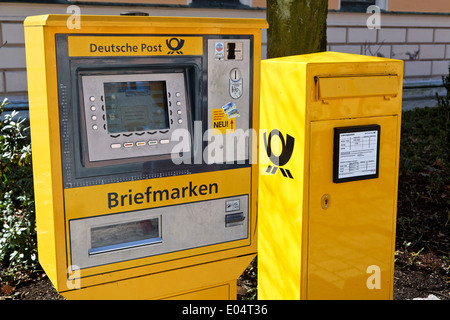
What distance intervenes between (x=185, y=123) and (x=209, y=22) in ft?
1.61

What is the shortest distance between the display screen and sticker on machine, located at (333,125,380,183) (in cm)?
86

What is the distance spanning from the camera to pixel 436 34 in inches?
459

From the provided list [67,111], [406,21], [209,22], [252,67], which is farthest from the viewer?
[406,21]

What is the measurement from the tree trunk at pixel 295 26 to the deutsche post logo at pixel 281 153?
46.8 inches

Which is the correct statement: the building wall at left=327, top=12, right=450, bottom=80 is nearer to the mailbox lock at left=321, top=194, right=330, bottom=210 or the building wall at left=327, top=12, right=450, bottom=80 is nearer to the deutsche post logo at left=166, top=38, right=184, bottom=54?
the mailbox lock at left=321, top=194, right=330, bottom=210

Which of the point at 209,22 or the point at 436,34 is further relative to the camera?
the point at 436,34

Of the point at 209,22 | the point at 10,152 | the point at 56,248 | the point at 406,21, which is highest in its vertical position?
the point at 406,21

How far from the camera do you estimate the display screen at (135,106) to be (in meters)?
2.50

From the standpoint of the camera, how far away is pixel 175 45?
8.42 ft

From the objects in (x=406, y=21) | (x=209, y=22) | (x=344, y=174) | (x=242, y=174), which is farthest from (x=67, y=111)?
(x=406, y=21)

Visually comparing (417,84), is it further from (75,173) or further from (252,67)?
(75,173)

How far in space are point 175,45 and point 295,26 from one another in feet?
5.19

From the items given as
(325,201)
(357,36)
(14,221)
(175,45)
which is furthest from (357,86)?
(357,36)

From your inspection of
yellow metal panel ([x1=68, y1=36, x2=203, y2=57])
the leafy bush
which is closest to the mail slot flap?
yellow metal panel ([x1=68, y1=36, x2=203, y2=57])
